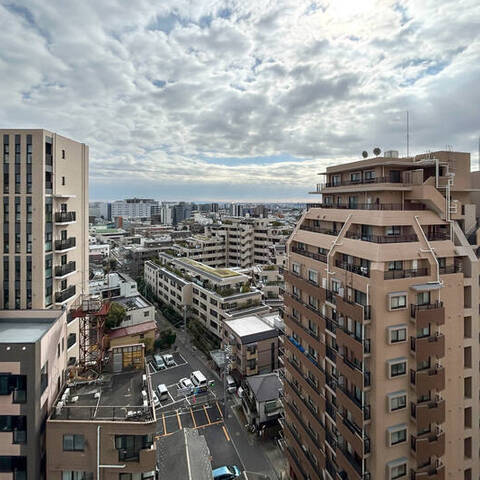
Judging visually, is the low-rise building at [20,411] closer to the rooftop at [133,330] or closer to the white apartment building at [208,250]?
the rooftop at [133,330]

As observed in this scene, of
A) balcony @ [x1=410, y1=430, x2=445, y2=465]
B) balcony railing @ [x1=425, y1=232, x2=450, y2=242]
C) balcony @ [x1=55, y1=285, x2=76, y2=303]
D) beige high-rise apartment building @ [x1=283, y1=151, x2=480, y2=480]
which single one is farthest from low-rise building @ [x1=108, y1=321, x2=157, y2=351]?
balcony railing @ [x1=425, y1=232, x2=450, y2=242]

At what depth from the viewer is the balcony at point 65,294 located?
77.7 feet

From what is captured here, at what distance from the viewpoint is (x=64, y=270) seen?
24281mm

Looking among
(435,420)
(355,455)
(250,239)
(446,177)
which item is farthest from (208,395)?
(250,239)

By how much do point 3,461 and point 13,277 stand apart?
11.3 m

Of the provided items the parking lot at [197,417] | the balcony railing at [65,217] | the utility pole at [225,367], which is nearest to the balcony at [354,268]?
the balcony railing at [65,217]

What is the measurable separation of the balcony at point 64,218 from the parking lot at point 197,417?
1966cm

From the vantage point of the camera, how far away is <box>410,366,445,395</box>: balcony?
607 inches

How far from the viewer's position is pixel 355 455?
16766 millimetres

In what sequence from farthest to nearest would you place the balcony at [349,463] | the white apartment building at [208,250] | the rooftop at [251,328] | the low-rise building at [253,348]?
the white apartment building at [208,250] → the rooftop at [251,328] → the low-rise building at [253,348] → the balcony at [349,463]

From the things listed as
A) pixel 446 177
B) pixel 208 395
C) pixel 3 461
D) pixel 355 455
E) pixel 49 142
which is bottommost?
pixel 208 395

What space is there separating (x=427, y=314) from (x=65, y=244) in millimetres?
24664

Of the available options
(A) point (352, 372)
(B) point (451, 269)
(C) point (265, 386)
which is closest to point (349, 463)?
(A) point (352, 372)

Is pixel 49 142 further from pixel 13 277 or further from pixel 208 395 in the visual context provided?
pixel 208 395
